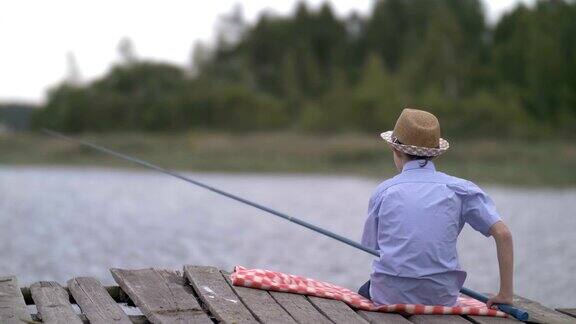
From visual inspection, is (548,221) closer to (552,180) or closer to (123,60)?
(552,180)

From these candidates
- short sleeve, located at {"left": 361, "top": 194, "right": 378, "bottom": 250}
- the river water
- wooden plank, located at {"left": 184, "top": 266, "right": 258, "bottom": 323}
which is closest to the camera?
wooden plank, located at {"left": 184, "top": 266, "right": 258, "bottom": 323}

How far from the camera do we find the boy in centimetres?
368

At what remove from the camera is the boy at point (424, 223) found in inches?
145

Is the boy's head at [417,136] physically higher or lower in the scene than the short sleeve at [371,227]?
higher

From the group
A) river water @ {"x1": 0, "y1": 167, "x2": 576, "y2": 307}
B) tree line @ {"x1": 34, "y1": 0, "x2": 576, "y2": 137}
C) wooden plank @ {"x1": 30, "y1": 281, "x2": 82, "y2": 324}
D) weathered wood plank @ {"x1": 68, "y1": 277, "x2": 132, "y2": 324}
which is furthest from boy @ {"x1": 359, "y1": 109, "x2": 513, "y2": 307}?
tree line @ {"x1": 34, "y1": 0, "x2": 576, "y2": 137}

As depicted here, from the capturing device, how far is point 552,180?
21922 mm

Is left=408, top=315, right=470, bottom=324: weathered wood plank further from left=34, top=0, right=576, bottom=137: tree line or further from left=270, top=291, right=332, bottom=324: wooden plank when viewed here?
left=34, top=0, right=576, bottom=137: tree line

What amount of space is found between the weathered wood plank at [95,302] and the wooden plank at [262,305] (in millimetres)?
456

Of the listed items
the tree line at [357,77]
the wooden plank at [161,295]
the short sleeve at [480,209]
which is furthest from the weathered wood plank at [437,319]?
the tree line at [357,77]

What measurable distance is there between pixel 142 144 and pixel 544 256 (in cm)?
2594

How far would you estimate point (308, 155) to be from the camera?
29938mm

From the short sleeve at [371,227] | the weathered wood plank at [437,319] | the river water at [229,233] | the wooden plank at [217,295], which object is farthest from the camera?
the river water at [229,233]

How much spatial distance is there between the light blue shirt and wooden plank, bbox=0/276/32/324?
134 centimetres

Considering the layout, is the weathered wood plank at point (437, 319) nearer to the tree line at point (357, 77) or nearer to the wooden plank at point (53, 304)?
the wooden plank at point (53, 304)
